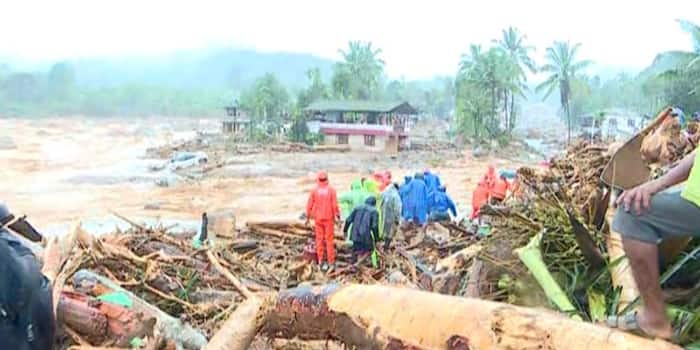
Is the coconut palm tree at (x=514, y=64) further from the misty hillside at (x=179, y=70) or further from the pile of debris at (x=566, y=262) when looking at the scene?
the misty hillside at (x=179, y=70)

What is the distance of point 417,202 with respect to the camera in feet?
48.6

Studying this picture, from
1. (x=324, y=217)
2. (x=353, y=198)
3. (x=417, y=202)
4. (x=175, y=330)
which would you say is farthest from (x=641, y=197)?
(x=417, y=202)

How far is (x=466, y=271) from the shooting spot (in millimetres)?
4586

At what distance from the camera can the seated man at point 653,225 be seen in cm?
230

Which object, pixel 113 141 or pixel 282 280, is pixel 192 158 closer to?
pixel 113 141

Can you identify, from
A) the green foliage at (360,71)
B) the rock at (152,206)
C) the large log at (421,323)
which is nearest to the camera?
the large log at (421,323)

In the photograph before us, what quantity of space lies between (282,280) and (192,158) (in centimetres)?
4192

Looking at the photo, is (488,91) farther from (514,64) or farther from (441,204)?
(441,204)

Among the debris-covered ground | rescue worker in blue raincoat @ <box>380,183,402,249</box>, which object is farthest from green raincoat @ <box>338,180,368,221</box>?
the debris-covered ground

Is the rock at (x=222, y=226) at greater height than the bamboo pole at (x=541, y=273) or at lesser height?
lesser

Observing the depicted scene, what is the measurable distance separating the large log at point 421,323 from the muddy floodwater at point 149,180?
56.2 ft

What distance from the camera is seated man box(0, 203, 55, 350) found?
10.2ft

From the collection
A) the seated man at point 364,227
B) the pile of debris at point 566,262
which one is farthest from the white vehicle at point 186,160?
Result: the pile of debris at point 566,262

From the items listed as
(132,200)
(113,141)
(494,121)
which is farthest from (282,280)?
(113,141)
